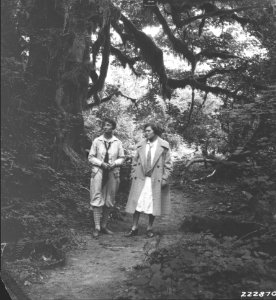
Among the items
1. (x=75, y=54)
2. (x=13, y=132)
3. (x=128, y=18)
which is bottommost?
(x=13, y=132)

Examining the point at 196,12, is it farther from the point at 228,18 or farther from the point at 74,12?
the point at 74,12

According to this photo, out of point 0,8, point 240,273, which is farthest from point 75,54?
point 240,273

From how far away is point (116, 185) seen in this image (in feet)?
22.4

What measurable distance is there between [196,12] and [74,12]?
6908 millimetres

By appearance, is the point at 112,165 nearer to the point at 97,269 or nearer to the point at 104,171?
the point at 104,171

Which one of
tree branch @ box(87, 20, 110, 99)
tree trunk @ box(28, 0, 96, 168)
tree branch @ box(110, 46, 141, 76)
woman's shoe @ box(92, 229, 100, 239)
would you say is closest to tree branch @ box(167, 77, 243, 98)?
tree branch @ box(110, 46, 141, 76)

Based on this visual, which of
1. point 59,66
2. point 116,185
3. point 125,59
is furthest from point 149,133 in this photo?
point 125,59

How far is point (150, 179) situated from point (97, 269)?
2.18 m

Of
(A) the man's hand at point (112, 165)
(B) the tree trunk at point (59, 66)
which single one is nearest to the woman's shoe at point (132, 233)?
(A) the man's hand at point (112, 165)

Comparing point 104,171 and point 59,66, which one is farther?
point 59,66

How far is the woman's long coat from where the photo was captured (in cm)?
666

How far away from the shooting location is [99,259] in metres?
5.29

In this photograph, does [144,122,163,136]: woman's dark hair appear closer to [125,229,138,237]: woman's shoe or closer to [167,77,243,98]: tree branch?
[125,229,138,237]: woman's shoe

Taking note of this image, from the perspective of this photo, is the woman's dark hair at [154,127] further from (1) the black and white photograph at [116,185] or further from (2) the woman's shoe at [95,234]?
(2) the woman's shoe at [95,234]
